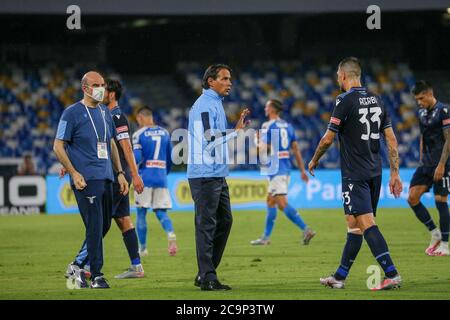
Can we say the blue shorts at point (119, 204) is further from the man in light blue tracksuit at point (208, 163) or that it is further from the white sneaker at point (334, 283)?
the white sneaker at point (334, 283)

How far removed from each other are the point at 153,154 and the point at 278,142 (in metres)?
3.10

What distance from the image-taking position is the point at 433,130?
14758 mm

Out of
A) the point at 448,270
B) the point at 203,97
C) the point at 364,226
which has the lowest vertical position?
the point at 448,270

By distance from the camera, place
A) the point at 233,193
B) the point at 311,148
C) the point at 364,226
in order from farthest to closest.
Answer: the point at 311,148 → the point at 233,193 → the point at 364,226

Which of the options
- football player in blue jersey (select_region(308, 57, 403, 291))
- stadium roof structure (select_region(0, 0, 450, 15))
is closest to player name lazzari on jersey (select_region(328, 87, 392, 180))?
football player in blue jersey (select_region(308, 57, 403, 291))

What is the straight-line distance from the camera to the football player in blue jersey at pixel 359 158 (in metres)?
10.3

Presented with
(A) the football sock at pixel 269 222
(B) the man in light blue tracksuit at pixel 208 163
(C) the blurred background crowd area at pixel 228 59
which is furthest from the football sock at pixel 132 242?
(C) the blurred background crowd area at pixel 228 59

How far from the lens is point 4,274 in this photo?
12.5 m

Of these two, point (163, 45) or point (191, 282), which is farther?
point (163, 45)

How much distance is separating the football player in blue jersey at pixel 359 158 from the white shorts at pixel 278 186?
694cm

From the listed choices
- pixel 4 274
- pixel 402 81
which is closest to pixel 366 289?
pixel 4 274

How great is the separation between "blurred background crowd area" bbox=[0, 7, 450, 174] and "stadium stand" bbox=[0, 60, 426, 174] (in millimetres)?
50

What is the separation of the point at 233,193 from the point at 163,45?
558 inches
